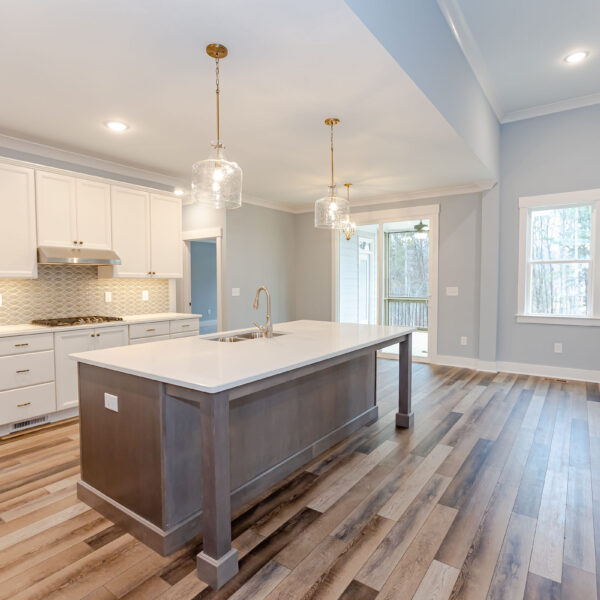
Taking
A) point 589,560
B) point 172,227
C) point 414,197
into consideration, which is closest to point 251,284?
point 172,227

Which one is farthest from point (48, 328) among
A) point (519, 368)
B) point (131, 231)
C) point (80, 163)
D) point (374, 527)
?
point (519, 368)

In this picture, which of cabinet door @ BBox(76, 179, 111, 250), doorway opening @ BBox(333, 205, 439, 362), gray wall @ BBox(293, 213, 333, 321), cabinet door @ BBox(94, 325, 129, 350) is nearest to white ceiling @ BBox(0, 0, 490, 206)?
cabinet door @ BBox(76, 179, 111, 250)

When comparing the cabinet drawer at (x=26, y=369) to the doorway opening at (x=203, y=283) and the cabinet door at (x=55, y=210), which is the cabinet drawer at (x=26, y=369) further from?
the doorway opening at (x=203, y=283)

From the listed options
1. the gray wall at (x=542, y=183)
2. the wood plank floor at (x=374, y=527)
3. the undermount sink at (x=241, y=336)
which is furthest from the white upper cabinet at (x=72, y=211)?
the gray wall at (x=542, y=183)

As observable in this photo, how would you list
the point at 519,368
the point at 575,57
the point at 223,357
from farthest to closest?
1. the point at 519,368
2. the point at 575,57
3. the point at 223,357

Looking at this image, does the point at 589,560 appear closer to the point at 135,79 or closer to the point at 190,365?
the point at 190,365

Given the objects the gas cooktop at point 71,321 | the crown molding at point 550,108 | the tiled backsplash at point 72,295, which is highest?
Result: the crown molding at point 550,108

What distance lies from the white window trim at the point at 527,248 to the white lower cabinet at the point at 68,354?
16.3ft

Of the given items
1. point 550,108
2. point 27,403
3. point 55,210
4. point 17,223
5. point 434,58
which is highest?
point 550,108

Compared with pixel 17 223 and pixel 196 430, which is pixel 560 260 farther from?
pixel 17 223

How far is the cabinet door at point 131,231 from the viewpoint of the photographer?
4.30m

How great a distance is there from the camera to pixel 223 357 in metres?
2.16

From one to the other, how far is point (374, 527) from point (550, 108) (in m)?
5.15

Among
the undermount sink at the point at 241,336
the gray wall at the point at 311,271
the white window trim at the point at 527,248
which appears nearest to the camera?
the undermount sink at the point at 241,336
